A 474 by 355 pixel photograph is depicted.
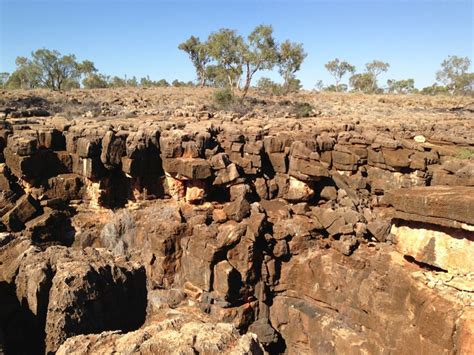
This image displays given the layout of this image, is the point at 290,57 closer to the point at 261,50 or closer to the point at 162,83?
the point at 261,50

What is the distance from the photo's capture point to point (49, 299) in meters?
5.00

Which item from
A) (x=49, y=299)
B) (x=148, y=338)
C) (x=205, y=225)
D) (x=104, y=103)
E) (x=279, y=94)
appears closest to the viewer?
(x=148, y=338)

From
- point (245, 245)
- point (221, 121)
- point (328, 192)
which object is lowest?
point (245, 245)

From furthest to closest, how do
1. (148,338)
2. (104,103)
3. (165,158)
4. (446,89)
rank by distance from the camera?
(446,89)
(104,103)
(165,158)
(148,338)

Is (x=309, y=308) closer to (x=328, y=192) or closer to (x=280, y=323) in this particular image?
(x=280, y=323)

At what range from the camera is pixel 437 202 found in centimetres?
607

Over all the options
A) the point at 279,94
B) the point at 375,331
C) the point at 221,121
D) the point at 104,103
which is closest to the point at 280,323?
the point at 375,331

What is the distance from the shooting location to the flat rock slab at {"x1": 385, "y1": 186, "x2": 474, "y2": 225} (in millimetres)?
5723

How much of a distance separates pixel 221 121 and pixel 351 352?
11263 millimetres

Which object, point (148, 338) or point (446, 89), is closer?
point (148, 338)

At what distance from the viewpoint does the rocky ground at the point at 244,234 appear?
18.4 ft

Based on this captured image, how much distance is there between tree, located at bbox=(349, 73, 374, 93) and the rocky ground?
38146mm

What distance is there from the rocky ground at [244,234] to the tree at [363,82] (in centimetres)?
3815

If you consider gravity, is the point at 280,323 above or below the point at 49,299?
below
